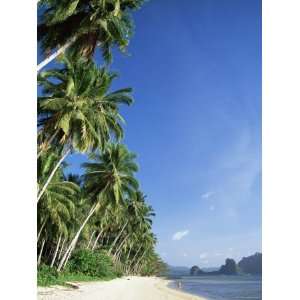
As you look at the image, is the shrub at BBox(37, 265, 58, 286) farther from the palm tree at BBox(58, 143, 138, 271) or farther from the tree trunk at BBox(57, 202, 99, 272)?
the palm tree at BBox(58, 143, 138, 271)

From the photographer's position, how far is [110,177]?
11.6m

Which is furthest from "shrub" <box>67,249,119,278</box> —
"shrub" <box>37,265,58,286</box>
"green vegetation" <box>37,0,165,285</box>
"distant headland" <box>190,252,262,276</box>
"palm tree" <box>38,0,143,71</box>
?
"distant headland" <box>190,252,262,276</box>

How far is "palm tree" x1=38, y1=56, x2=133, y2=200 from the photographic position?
6.86 metres

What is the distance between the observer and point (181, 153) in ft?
29.3

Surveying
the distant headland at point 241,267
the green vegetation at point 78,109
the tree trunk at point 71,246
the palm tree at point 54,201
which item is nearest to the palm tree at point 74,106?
the green vegetation at point 78,109

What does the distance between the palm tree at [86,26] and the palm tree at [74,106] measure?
39cm

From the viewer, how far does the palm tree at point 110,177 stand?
37.6 ft

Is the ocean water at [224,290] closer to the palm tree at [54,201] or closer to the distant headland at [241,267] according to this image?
the palm tree at [54,201]

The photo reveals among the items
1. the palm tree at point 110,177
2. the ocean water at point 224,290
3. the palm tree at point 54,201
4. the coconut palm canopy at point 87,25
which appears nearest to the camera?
the coconut palm canopy at point 87,25

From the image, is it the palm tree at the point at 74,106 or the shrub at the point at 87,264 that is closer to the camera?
the palm tree at the point at 74,106

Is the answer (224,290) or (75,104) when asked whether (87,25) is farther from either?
(224,290)

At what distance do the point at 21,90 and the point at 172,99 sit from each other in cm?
294

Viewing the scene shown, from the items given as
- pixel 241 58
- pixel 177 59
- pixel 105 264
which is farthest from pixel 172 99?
pixel 105 264
